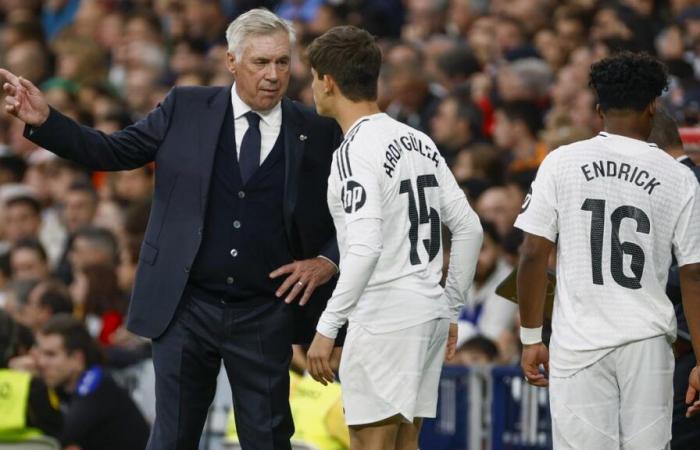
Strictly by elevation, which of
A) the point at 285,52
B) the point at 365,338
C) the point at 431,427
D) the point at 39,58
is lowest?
the point at 431,427

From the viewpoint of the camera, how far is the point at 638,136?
246 inches

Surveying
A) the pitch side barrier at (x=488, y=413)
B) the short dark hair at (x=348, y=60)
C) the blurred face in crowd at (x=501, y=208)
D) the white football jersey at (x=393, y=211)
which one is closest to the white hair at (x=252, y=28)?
the short dark hair at (x=348, y=60)

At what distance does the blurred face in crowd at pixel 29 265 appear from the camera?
42.9 feet

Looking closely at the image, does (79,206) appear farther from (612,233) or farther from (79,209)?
(612,233)

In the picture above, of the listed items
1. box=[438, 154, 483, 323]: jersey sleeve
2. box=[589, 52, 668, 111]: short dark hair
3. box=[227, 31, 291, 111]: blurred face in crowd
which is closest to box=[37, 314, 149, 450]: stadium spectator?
box=[227, 31, 291, 111]: blurred face in crowd

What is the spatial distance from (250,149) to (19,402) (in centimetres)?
315

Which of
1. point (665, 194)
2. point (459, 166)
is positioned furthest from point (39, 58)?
point (665, 194)

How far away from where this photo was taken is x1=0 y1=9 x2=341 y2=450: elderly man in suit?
682 cm

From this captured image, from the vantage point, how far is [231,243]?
6.82 meters

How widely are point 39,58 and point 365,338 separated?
39.7 feet

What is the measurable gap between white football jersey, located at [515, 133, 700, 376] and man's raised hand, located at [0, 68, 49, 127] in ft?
6.40

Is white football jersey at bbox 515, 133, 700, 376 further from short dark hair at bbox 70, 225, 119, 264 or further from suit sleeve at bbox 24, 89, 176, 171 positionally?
short dark hair at bbox 70, 225, 119, 264

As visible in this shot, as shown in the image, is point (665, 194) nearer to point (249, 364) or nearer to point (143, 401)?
point (249, 364)

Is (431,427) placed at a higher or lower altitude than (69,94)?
lower
